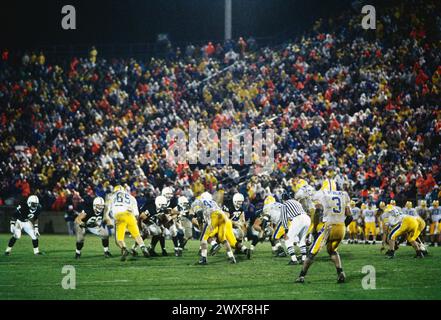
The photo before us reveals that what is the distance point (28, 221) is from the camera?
1762 cm

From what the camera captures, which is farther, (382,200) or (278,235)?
(382,200)

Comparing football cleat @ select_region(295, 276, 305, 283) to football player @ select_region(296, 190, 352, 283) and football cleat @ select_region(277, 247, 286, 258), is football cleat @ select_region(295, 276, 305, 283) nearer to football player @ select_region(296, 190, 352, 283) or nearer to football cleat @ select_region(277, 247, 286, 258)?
football player @ select_region(296, 190, 352, 283)

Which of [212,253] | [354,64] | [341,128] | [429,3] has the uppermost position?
[429,3]

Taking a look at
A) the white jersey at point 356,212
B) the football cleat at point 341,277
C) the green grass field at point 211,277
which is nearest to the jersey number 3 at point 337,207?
the football cleat at point 341,277

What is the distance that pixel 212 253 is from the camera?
17.0 meters

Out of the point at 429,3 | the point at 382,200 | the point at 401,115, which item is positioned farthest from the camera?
the point at 429,3

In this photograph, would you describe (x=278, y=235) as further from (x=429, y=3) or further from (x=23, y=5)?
(x=23, y=5)

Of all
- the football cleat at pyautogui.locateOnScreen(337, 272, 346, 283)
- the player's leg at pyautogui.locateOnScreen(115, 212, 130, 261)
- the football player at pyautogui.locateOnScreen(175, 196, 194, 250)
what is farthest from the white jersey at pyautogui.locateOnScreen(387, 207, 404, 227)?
the player's leg at pyautogui.locateOnScreen(115, 212, 130, 261)

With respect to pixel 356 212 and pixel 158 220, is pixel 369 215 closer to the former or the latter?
pixel 356 212

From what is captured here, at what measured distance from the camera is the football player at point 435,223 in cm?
2075

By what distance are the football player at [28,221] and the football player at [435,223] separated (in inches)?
437

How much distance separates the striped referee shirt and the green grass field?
0.95m
